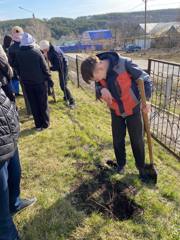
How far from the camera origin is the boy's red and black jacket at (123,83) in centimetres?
272

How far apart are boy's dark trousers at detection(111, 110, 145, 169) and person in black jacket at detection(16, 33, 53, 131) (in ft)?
6.43

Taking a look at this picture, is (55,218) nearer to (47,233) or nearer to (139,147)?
(47,233)

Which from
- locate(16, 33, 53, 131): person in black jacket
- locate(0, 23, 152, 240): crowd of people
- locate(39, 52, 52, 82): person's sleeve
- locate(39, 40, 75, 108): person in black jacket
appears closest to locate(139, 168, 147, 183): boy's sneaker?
locate(0, 23, 152, 240): crowd of people

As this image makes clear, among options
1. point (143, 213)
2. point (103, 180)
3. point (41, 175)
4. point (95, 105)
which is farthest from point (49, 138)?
point (95, 105)

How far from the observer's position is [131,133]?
3062 millimetres

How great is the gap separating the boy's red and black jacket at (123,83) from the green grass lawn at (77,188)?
951 millimetres

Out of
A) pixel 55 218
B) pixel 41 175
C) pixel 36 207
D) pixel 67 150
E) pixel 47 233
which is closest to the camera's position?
pixel 47 233

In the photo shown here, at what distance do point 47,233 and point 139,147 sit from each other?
4.64 ft

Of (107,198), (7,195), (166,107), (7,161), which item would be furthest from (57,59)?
(7,195)

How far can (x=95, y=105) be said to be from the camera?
7.42 m

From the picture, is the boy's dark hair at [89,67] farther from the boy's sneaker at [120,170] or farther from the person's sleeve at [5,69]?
the boy's sneaker at [120,170]

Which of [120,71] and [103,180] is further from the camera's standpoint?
[103,180]

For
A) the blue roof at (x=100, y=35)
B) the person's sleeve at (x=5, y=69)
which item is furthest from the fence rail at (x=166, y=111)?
the blue roof at (x=100, y=35)

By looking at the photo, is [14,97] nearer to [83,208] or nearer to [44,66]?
[44,66]
